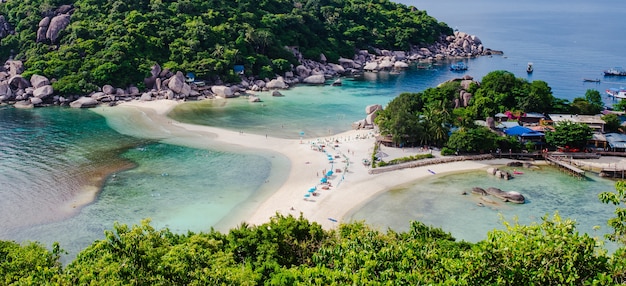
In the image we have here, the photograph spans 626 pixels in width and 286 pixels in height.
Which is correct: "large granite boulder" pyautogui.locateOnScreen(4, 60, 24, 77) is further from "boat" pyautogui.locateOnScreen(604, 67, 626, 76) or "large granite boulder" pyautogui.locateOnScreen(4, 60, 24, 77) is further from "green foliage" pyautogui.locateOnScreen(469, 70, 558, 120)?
"boat" pyautogui.locateOnScreen(604, 67, 626, 76)

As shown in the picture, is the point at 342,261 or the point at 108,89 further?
the point at 108,89

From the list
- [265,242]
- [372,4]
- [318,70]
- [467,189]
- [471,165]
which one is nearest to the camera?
[265,242]

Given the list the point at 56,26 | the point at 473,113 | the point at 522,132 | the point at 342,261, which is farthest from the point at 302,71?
the point at 342,261

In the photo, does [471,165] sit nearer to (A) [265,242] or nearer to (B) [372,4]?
(A) [265,242]

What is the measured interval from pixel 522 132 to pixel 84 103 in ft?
169

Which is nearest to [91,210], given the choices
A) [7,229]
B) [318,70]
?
[7,229]

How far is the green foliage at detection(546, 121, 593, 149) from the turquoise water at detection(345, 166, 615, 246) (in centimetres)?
482

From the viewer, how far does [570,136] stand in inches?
1708

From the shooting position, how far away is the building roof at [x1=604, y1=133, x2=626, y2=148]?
43.9 metres

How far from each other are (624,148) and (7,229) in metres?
48.9

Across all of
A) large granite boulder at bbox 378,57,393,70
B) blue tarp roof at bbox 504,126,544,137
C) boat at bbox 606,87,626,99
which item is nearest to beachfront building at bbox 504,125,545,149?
blue tarp roof at bbox 504,126,544,137

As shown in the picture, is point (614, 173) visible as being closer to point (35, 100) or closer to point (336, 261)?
point (336, 261)

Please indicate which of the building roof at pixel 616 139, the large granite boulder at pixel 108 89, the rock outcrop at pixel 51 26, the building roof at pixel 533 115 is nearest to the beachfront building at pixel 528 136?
the building roof at pixel 533 115

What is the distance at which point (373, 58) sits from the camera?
338 feet
